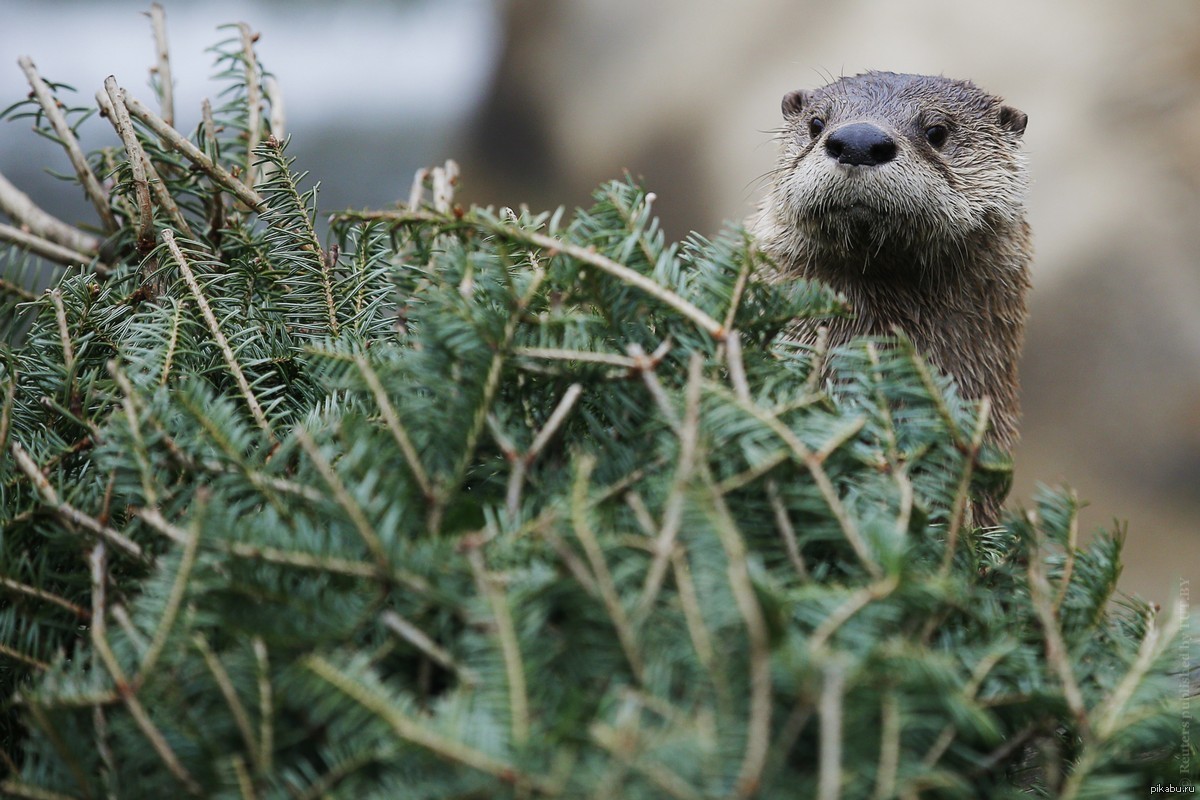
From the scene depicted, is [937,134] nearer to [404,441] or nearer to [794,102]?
[794,102]

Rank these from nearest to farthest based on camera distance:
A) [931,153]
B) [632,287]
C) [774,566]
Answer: [774,566]
[632,287]
[931,153]

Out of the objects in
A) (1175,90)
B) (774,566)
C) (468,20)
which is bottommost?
(774,566)

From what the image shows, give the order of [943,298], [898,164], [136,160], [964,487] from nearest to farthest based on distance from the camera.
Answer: [964,487]
[136,160]
[898,164]
[943,298]

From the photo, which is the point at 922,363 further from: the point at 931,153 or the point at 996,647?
the point at 931,153

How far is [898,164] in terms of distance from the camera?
4.82 ft

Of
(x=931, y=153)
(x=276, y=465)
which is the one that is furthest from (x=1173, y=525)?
(x=276, y=465)

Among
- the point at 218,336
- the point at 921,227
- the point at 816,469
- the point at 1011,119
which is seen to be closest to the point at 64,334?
the point at 218,336

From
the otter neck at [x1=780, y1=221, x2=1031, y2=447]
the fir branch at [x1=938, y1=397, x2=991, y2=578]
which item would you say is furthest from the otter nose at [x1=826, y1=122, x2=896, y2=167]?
the fir branch at [x1=938, y1=397, x2=991, y2=578]

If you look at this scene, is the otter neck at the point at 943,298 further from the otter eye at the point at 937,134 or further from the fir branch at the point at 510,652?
the fir branch at the point at 510,652

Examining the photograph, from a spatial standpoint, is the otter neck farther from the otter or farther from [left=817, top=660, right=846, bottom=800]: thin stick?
[left=817, top=660, right=846, bottom=800]: thin stick

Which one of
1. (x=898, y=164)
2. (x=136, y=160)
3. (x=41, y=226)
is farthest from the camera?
(x=898, y=164)

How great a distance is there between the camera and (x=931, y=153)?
1591mm

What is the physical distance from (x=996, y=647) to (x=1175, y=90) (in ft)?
11.9

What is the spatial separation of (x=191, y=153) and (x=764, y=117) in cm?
296
